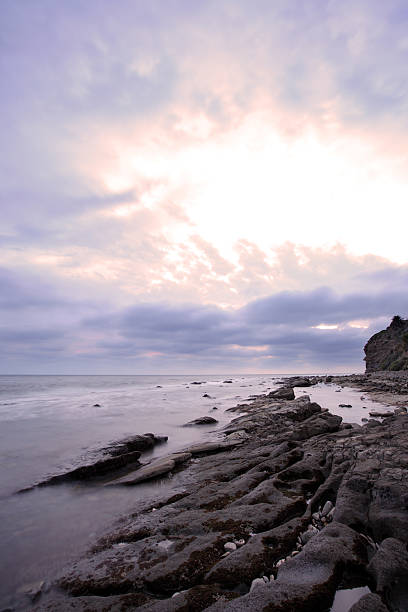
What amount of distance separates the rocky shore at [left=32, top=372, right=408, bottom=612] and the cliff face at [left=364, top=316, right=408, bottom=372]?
280ft

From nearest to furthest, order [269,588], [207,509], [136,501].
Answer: [269,588]
[207,509]
[136,501]

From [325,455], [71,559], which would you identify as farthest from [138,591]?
[325,455]

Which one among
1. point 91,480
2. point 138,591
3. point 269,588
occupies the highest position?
point 269,588

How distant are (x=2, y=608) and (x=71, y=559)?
158 cm

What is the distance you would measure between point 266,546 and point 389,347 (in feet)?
372

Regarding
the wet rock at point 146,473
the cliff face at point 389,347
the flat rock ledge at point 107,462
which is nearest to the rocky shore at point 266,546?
the wet rock at point 146,473

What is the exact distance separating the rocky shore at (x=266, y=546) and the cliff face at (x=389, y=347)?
3363 inches

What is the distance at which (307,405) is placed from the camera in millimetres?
23250

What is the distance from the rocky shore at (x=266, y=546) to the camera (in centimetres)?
426

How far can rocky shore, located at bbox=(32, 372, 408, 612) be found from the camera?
426 centimetres

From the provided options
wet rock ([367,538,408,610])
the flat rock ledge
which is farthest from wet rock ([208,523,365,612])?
the flat rock ledge

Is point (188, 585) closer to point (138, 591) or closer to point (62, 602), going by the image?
point (138, 591)

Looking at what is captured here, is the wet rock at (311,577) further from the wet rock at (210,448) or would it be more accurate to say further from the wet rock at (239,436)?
the wet rock at (239,436)

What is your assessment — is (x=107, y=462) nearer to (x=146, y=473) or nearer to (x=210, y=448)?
(x=146, y=473)
